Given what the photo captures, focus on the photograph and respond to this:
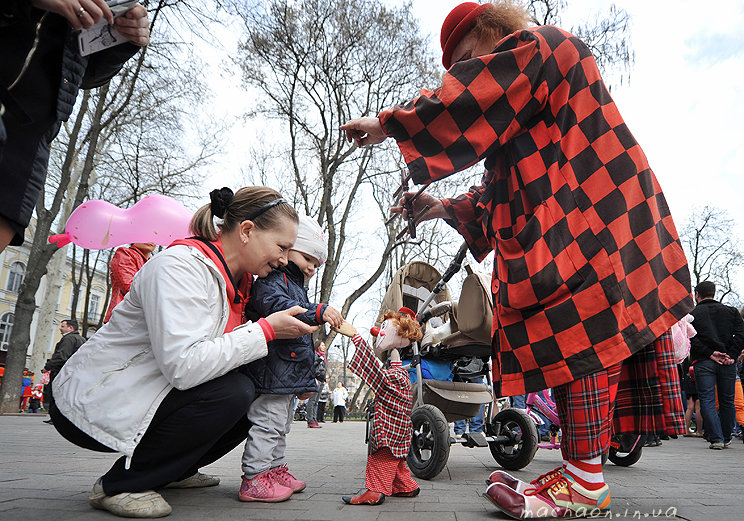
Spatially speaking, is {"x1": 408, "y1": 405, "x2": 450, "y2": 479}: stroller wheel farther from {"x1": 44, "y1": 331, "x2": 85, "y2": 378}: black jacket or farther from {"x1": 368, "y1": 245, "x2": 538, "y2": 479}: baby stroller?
{"x1": 44, "y1": 331, "x2": 85, "y2": 378}: black jacket

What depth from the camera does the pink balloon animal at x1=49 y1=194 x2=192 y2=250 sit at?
4.86m

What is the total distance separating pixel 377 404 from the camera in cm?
267

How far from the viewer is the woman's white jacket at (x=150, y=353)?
77.8 inches

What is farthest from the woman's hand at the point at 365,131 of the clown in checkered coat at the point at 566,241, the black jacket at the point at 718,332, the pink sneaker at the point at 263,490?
the black jacket at the point at 718,332

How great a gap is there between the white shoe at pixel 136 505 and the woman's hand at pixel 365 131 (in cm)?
164

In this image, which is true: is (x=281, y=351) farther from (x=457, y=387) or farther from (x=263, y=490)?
(x=457, y=387)

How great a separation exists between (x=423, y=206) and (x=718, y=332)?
6.74m

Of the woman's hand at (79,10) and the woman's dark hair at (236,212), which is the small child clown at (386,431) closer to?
the woman's dark hair at (236,212)

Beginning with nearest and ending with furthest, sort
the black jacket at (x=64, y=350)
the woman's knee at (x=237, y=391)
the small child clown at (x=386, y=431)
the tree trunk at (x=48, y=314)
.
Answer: the woman's knee at (x=237, y=391), the small child clown at (x=386, y=431), the black jacket at (x=64, y=350), the tree trunk at (x=48, y=314)

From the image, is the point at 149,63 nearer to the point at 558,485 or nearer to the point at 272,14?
the point at 272,14

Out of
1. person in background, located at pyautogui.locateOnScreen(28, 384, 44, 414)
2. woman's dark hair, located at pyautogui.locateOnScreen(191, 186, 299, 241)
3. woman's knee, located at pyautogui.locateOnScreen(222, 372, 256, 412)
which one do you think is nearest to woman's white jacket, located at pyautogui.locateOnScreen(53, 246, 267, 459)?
woman's knee, located at pyautogui.locateOnScreen(222, 372, 256, 412)

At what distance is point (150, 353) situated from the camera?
2.13 metres

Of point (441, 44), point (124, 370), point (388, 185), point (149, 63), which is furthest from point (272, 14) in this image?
point (124, 370)

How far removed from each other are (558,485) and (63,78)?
2238 mm
